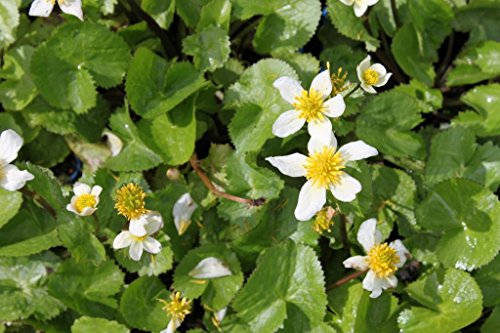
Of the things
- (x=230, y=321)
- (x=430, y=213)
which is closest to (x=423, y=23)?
(x=430, y=213)

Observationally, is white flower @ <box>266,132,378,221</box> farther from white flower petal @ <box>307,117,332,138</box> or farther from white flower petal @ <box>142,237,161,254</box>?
white flower petal @ <box>142,237,161,254</box>

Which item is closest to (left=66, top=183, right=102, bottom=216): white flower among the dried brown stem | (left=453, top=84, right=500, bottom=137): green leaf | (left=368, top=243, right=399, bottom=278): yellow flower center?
the dried brown stem

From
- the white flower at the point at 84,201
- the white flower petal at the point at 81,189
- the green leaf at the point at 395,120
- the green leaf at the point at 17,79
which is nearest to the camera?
the white flower at the point at 84,201

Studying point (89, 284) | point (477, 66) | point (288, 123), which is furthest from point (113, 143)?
point (477, 66)

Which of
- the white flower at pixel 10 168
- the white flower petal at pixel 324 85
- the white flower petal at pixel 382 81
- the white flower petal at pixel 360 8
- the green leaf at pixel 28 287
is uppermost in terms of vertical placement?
the white flower petal at pixel 360 8

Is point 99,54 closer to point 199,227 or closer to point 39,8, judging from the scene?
point 39,8

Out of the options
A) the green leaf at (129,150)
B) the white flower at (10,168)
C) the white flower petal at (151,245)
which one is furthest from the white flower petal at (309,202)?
the white flower at (10,168)

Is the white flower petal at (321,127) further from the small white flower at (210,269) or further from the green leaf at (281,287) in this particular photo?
the small white flower at (210,269)
